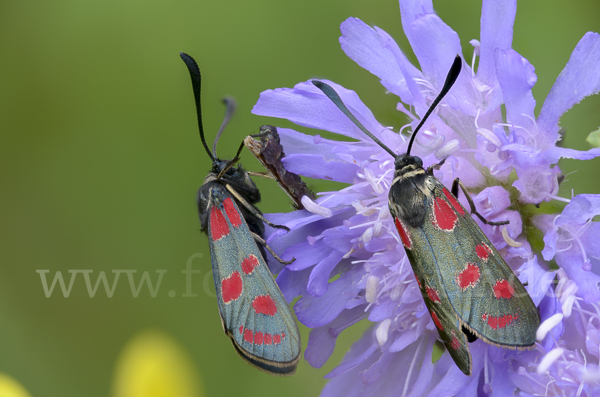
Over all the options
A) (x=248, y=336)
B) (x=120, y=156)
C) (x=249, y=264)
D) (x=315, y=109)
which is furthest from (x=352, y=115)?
(x=120, y=156)

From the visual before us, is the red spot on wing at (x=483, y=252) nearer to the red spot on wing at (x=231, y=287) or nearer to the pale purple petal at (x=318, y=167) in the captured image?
the pale purple petal at (x=318, y=167)

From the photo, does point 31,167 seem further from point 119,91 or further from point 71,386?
point 71,386

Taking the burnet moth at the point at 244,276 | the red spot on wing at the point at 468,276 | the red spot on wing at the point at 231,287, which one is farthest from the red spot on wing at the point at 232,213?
the red spot on wing at the point at 468,276

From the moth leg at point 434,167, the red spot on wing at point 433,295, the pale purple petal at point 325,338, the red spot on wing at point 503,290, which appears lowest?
the pale purple petal at point 325,338

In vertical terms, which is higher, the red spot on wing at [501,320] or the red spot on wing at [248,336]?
the red spot on wing at [501,320]

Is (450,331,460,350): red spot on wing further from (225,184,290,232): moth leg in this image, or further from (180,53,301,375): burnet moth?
(225,184,290,232): moth leg

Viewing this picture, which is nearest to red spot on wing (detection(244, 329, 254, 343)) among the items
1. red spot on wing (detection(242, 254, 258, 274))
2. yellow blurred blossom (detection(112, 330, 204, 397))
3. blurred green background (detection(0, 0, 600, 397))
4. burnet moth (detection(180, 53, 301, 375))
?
burnet moth (detection(180, 53, 301, 375))
